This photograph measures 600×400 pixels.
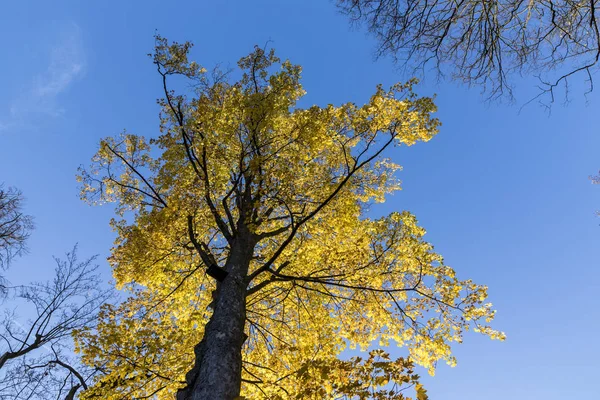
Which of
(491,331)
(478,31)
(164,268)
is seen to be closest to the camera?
(478,31)

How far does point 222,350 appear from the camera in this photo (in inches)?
156

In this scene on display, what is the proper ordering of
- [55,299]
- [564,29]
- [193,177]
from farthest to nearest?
[55,299] → [193,177] → [564,29]

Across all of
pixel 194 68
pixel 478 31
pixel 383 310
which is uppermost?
pixel 194 68

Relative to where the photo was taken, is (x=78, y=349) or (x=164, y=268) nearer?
(x=78, y=349)

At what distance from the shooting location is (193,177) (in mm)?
6664

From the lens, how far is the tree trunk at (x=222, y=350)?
3.55 metres

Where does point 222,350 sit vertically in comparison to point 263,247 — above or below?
below

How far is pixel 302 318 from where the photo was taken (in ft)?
24.6

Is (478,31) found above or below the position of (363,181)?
below

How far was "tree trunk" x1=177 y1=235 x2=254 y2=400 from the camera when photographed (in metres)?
3.55

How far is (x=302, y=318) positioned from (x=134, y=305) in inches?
146

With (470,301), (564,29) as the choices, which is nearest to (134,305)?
(470,301)

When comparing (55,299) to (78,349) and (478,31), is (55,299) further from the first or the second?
(478,31)

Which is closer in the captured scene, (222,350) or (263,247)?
(222,350)
